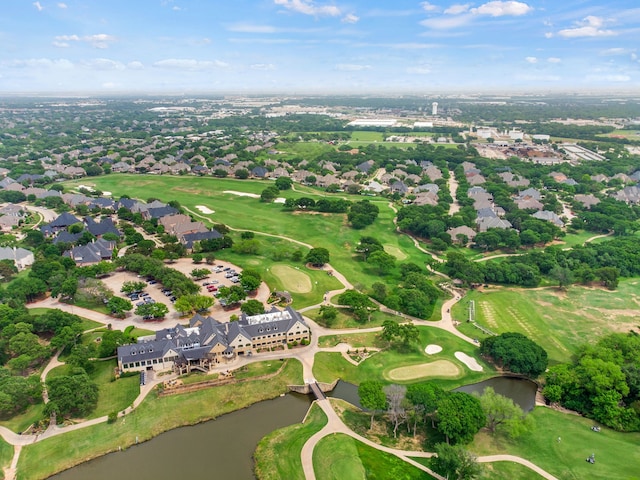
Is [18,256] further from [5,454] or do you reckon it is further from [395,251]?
[395,251]

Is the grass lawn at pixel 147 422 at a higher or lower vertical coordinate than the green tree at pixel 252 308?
lower

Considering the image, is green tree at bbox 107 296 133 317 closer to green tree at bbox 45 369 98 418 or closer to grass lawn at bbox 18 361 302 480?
green tree at bbox 45 369 98 418

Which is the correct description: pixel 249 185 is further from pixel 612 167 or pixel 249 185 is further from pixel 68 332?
pixel 612 167

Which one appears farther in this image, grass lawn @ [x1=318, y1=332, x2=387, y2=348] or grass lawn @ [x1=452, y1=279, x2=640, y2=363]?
grass lawn @ [x1=452, y1=279, x2=640, y2=363]

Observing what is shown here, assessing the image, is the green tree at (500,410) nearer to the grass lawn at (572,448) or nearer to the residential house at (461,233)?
the grass lawn at (572,448)

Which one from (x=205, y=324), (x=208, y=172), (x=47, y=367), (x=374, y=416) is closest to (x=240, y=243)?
(x=205, y=324)

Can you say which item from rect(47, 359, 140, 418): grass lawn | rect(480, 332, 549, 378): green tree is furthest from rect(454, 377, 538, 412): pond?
rect(47, 359, 140, 418): grass lawn

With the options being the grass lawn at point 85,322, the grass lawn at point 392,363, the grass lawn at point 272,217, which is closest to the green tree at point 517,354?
the grass lawn at point 392,363
